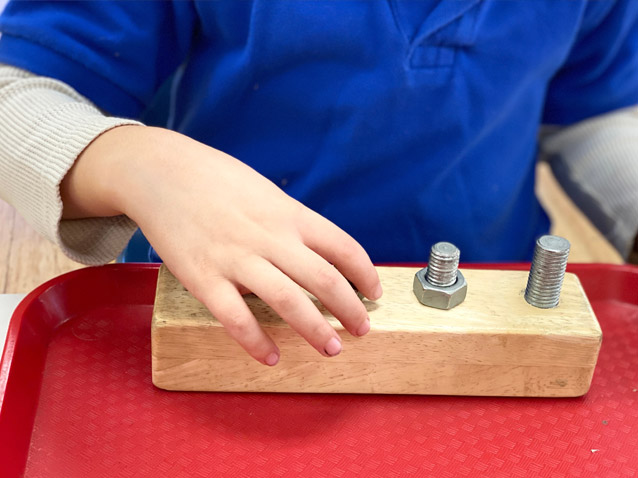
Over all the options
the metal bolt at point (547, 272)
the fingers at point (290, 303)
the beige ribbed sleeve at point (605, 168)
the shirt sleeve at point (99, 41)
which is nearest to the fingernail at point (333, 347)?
the fingers at point (290, 303)

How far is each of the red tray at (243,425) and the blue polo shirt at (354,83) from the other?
0.57 feet

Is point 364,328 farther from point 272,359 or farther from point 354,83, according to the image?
point 354,83

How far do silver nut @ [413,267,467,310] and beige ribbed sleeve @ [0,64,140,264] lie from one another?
183 millimetres

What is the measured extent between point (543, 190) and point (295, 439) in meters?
0.69

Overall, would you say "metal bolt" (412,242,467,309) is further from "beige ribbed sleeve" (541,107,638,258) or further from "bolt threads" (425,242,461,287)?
"beige ribbed sleeve" (541,107,638,258)

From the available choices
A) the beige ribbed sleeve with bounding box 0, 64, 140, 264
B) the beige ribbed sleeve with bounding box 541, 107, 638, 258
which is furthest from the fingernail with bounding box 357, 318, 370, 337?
the beige ribbed sleeve with bounding box 541, 107, 638, 258

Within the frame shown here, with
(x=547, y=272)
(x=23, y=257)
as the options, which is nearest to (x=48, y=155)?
(x=23, y=257)

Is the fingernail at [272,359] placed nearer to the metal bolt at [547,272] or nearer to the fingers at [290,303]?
the fingers at [290,303]

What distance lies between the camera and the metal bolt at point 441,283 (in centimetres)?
40

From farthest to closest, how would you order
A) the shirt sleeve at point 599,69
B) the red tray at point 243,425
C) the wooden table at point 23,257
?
the shirt sleeve at point 599,69 → the wooden table at point 23,257 → the red tray at point 243,425

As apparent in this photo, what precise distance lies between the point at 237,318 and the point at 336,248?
63mm

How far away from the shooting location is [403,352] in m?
0.39

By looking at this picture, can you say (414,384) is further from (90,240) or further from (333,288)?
(90,240)

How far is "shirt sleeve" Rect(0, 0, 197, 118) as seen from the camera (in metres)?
0.48
